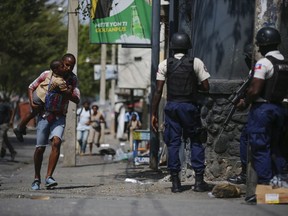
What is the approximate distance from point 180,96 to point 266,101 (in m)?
1.28

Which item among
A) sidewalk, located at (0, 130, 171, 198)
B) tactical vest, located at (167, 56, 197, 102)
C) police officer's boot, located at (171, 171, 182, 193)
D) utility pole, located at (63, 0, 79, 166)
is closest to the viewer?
tactical vest, located at (167, 56, 197, 102)

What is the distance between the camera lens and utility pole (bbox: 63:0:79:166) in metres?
16.4

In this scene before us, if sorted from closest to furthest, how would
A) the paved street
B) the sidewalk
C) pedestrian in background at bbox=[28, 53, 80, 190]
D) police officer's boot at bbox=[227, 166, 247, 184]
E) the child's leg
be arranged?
the paved street → the sidewalk → police officer's boot at bbox=[227, 166, 247, 184] → pedestrian in background at bbox=[28, 53, 80, 190] → the child's leg

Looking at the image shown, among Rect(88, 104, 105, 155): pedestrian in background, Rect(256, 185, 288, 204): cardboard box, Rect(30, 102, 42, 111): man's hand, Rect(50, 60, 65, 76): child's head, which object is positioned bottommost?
Rect(88, 104, 105, 155): pedestrian in background

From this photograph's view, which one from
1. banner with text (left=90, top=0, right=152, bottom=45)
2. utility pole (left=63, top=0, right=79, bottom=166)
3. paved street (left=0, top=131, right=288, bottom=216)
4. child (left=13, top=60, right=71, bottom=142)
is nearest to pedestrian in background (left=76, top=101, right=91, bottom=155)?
utility pole (left=63, top=0, right=79, bottom=166)

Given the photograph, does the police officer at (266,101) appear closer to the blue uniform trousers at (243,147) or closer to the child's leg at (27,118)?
the blue uniform trousers at (243,147)

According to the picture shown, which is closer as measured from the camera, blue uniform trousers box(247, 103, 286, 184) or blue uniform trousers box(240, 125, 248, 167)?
blue uniform trousers box(247, 103, 286, 184)

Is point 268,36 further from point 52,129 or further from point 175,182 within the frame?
point 52,129

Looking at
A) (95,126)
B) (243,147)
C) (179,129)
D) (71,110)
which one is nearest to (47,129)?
(179,129)

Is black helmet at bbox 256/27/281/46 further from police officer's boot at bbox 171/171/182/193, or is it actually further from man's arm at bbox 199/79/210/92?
police officer's boot at bbox 171/171/182/193

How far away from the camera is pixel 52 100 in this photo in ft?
30.1

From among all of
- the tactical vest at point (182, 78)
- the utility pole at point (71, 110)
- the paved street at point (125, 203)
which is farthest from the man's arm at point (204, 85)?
the utility pole at point (71, 110)

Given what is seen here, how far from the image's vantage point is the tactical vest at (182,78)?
814 cm

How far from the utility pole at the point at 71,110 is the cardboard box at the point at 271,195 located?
9.69 m
